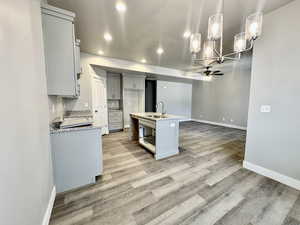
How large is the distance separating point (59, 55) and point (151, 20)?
167cm

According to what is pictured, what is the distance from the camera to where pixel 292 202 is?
1630 mm

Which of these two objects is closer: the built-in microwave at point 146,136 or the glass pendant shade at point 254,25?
the glass pendant shade at point 254,25

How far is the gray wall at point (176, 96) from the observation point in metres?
6.88

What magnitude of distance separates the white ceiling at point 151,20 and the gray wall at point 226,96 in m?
2.89

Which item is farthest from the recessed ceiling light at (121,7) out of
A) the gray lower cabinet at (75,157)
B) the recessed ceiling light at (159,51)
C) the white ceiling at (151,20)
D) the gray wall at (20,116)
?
the gray lower cabinet at (75,157)

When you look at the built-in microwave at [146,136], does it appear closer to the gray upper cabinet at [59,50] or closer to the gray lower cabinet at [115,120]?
the gray lower cabinet at [115,120]

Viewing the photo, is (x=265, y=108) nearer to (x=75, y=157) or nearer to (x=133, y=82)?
(x=75, y=157)

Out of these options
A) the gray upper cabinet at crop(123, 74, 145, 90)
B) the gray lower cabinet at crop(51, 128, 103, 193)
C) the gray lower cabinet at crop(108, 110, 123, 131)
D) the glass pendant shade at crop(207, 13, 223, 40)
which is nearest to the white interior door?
the gray lower cabinet at crop(108, 110, 123, 131)

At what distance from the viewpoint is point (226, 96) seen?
6156 millimetres

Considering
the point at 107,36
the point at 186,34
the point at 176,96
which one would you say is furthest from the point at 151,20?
the point at 176,96

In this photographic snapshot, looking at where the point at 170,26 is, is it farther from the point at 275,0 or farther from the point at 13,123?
the point at 13,123

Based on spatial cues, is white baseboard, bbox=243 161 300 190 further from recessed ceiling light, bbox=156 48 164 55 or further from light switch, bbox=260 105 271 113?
recessed ceiling light, bbox=156 48 164 55

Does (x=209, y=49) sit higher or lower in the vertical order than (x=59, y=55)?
higher

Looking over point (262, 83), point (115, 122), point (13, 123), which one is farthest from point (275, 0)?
point (115, 122)
